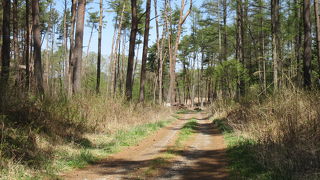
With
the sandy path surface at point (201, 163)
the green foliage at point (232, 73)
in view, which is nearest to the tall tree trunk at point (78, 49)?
the sandy path surface at point (201, 163)

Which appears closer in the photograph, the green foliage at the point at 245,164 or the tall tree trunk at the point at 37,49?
the green foliage at the point at 245,164

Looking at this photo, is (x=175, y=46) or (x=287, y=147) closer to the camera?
(x=287, y=147)

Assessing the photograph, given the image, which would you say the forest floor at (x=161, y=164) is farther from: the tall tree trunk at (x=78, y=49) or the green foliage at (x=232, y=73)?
the green foliage at (x=232, y=73)

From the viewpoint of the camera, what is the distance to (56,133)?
Result: 8.59m

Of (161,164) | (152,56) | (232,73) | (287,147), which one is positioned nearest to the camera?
(287,147)

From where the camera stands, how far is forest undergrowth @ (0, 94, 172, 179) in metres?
5.94

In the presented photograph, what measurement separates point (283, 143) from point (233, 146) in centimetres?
292

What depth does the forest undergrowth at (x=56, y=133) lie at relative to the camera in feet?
19.5

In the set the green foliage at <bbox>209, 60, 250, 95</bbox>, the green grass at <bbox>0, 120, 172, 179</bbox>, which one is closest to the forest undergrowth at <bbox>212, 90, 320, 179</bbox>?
the green grass at <bbox>0, 120, 172, 179</bbox>

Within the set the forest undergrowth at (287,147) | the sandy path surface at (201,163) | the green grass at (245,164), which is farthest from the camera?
the sandy path surface at (201,163)

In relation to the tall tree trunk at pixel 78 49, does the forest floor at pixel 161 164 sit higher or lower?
lower

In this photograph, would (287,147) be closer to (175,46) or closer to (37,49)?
(37,49)

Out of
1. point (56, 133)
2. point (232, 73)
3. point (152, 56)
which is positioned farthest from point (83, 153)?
point (152, 56)

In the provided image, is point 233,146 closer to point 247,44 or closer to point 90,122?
point 90,122
